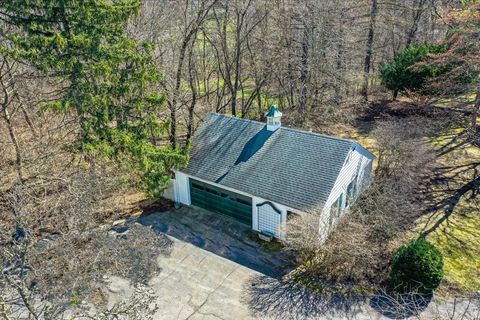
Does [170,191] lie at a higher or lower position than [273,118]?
lower

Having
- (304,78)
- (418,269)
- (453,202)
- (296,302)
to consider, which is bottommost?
(296,302)

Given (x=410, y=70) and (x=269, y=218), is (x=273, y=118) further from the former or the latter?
(x=410, y=70)

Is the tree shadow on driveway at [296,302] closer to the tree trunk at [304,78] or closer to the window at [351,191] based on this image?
the window at [351,191]

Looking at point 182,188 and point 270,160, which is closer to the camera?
point 270,160

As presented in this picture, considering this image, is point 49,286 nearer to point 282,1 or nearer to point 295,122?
point 295,122

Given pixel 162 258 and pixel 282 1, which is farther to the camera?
pixel 282 1

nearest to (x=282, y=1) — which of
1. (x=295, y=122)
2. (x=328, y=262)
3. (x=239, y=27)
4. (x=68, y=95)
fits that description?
(x=239, y=27)

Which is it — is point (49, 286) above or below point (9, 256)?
below

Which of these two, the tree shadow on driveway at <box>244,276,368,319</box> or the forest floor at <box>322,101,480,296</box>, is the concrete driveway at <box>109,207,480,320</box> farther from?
the forest floor at <box>322,101,480,296</box>

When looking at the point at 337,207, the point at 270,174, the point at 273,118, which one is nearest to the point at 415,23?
the point at 273,118
